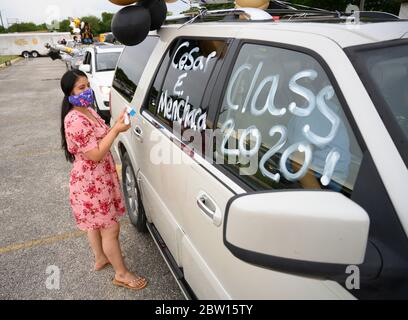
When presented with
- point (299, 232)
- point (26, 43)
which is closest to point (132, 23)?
point (299, 232)

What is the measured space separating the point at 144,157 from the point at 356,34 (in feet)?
5.68

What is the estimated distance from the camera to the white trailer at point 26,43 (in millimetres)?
39719

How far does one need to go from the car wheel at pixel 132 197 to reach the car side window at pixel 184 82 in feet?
2.63

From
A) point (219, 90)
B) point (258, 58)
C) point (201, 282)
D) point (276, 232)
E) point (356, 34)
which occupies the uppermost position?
point (356, 34)

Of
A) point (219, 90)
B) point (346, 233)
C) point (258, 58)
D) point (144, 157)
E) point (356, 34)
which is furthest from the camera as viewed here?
point (144, 157)

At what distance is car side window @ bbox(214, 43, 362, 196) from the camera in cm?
131

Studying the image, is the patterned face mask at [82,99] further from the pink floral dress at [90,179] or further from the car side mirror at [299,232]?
the car side mirror at [299,232]

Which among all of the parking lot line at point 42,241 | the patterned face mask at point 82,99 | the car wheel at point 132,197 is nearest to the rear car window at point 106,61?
the car wheel at point 132,197

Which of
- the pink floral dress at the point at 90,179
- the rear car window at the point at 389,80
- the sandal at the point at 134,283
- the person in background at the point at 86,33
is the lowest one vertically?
the sandal at the point at 134,283

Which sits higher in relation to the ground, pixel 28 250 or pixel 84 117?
pixel 84 117

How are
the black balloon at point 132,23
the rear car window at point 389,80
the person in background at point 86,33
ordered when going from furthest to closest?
the person in background at point 86,33
the black balloon at point 132,23
the rear car window at point 389,80

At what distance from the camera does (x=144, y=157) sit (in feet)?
8.87
